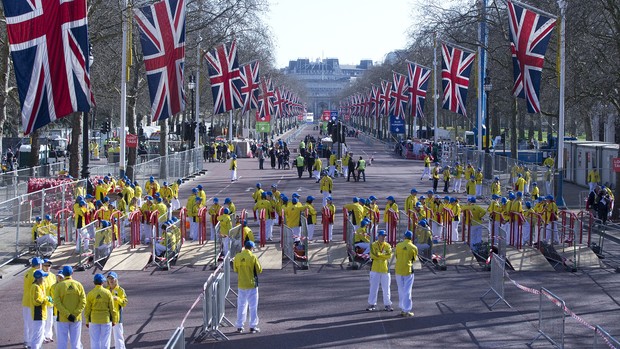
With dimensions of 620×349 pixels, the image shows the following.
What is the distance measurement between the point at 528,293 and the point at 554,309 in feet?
13.3

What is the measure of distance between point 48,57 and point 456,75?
29565 millimetres

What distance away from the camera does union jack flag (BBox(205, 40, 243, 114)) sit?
5012 cm

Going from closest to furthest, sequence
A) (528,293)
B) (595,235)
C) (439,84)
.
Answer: (528,293) → (595,235) → (439,84)

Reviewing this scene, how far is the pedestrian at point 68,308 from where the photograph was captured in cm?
1304

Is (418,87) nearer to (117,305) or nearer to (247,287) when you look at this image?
(247,287)

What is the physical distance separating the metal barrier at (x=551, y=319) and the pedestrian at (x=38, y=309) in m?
7.67

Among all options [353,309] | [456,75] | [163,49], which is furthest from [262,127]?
[353,309]

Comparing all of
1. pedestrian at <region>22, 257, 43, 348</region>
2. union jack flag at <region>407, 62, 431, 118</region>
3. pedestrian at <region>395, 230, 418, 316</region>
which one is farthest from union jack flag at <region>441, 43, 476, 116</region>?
pedestrian at <region>22, 257, 43, 348</region>

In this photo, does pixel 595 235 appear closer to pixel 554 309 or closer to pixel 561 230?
pixel 561 230

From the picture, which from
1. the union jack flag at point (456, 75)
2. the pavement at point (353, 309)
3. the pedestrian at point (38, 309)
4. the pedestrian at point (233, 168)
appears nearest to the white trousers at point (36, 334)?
the pedestrian at point (38, 309)

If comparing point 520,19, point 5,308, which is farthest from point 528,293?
point 520,19

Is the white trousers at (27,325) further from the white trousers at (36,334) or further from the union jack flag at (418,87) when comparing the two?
the union jack flag at (418,87)

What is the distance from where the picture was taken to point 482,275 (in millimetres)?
20500

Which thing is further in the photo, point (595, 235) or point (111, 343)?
point (595, 235)
